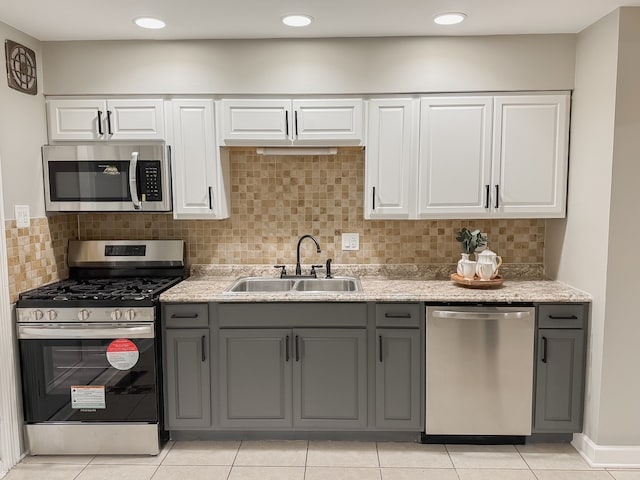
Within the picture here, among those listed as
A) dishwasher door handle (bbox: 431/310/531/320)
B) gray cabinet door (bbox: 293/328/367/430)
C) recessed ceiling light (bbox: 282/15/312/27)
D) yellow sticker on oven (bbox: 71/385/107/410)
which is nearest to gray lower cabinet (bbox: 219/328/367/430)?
gray cabinet door (bbox: 293/328/367/430)

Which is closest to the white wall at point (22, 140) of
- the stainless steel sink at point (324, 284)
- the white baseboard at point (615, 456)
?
the stainless steel sink at point (324, 284)

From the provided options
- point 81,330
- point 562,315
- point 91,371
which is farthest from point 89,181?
point 562,315

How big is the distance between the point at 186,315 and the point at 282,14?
1707 millimetres

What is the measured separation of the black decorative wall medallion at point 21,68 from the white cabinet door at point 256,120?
110 centimetres

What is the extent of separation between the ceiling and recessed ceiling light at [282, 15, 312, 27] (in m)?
0.04

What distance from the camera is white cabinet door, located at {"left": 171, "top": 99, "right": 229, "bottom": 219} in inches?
108

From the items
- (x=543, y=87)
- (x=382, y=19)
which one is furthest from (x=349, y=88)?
(x=543, y=87)

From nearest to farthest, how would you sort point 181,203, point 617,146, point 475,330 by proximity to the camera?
point 617,146 < point 475,330 < point 181,203

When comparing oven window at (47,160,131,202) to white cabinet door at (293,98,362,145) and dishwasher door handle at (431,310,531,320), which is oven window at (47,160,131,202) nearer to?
white cabinet door at (293,98,362,145)

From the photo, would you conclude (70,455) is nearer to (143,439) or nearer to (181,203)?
(143,439)

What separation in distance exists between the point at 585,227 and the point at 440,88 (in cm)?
115

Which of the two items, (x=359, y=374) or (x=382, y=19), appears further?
(x=359, y=374)

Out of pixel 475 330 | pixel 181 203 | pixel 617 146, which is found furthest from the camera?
pixel 181 203

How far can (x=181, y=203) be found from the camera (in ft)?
9.23
